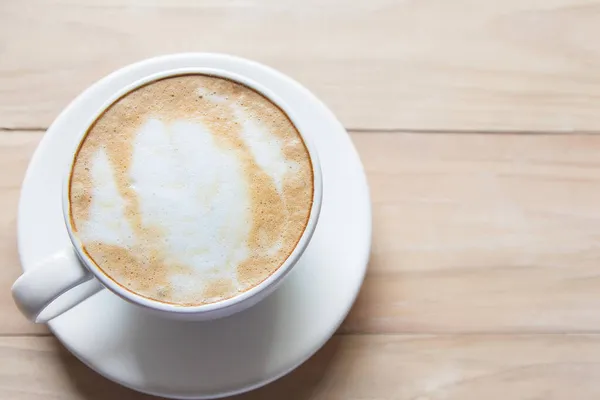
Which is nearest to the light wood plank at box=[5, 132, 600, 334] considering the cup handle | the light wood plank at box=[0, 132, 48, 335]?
the light wood plank at box=[0, 132, 48, 335]

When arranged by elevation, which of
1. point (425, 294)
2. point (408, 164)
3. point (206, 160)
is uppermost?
point (206, 160)

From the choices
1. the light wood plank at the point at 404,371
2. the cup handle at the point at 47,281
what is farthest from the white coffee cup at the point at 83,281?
the light wood plank at the point at 404,371

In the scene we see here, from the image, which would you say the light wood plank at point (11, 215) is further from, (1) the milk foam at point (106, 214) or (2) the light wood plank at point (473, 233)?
(1) the milk foam at point (106, 214)

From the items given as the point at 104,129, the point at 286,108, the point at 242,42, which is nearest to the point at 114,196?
the point at 104,129

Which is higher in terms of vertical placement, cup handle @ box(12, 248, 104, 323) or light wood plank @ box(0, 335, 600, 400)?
cup handle @ box(12, 248, 104, 323)

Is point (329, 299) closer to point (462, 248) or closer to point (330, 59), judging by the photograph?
point (462, 248)

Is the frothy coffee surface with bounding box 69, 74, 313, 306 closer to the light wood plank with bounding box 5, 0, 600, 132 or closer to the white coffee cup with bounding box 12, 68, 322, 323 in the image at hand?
the white coffee cup with bounding box 12, 68, 322, 323
